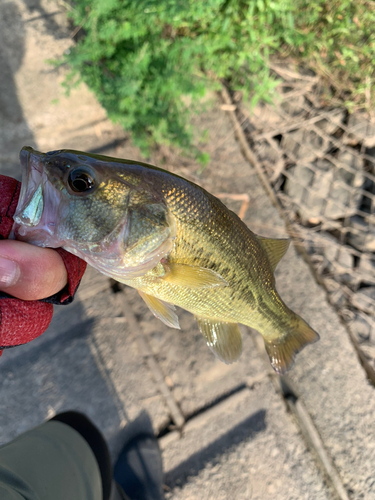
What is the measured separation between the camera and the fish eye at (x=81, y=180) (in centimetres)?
125

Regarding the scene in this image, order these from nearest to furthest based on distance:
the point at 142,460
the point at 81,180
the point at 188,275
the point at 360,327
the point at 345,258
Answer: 1. the point at 81,180
2. the point at 188,275
3. the point at 142,460
4. the point at 360,327
5. the point at 345,258

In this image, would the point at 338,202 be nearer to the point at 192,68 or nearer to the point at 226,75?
the point at 226,75

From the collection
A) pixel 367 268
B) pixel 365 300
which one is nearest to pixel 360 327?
pixel 365 300

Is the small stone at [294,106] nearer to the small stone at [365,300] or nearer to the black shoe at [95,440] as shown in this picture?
the small stone at [365,300]

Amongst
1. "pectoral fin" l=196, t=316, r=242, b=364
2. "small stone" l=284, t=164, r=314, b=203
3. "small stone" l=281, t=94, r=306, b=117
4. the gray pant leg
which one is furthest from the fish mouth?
"small stone" l=281, t=94, r=306, b=117

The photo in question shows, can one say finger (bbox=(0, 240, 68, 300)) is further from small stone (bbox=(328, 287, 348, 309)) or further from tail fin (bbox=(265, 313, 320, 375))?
small stone (bbox=(328, 287, 348, 309))

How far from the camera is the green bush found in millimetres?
2277

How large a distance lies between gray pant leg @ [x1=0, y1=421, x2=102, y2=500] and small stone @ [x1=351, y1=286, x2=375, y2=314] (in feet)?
8.53

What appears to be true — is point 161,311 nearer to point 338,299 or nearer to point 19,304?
point 19,304

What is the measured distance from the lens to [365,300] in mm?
3014

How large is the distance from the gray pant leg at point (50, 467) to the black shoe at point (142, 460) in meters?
0.41

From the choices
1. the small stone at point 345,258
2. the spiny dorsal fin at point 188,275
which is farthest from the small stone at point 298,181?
the spiny dorsal fin at point 188,275

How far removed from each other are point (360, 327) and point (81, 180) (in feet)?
9.48

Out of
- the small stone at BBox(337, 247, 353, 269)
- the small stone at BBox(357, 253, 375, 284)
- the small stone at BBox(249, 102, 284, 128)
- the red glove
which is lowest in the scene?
the small stone at BBox(357, 253, 375, 284)
